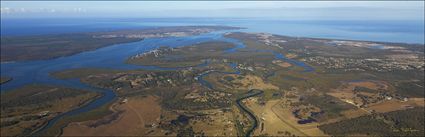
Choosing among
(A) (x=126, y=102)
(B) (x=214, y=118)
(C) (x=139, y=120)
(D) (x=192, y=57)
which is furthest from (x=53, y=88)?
(D) (x=192, y=57)

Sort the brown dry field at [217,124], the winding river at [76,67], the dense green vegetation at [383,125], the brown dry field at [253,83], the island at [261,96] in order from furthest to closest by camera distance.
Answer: the brown dry field at [253,83] < the winding river at [76,67] < the island at [261,96] < the brown dry field at [217,124] < the dense green vegetation at [383,125]

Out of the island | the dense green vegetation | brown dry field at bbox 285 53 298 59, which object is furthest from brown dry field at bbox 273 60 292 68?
the dense green vegetation

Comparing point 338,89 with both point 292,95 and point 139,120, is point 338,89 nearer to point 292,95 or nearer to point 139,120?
point 292,95

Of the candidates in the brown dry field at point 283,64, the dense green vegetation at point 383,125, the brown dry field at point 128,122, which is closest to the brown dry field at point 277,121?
the dense green vegetation at point 383,125

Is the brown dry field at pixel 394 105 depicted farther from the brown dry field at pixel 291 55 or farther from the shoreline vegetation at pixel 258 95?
the brown dry field at pixel 291 55

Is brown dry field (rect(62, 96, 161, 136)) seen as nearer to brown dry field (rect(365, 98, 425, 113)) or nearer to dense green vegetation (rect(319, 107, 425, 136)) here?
dense green vegetation (rect(319, 107, 425, 136))

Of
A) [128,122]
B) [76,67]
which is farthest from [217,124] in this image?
[76,67]

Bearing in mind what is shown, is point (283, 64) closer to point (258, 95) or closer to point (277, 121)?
point (258, 95)
